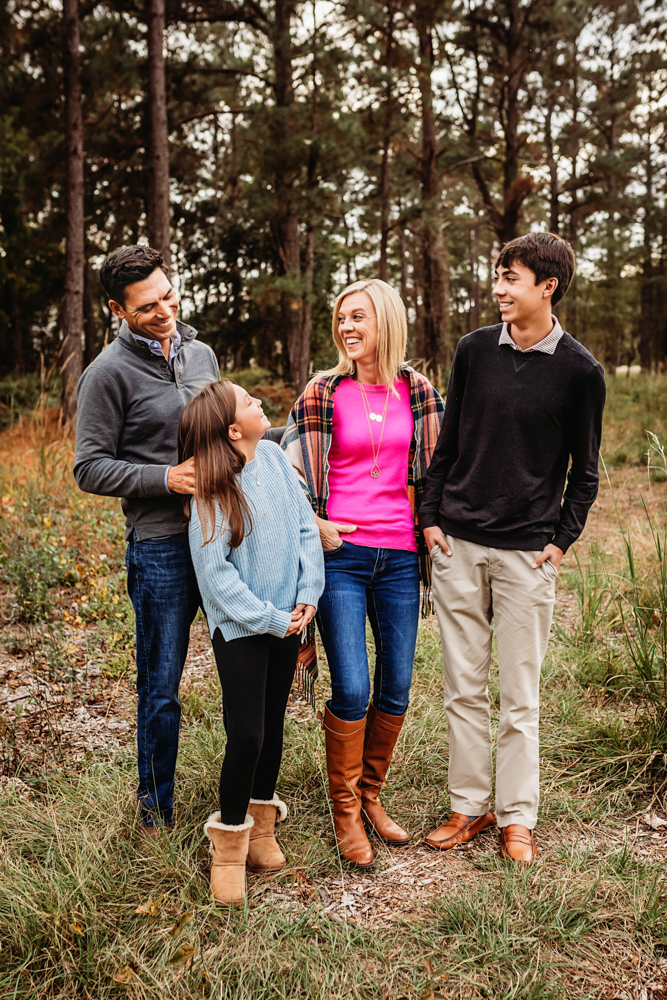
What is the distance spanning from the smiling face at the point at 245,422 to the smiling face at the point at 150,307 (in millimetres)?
356

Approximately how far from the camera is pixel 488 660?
266 centimetres

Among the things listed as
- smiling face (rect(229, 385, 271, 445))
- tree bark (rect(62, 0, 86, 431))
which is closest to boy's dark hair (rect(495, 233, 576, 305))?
smiling face (rect(229, 385, 271, 445))

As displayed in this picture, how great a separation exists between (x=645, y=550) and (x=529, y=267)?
316cm

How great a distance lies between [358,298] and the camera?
2.60 metres

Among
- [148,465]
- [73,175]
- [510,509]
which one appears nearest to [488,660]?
[510,509]

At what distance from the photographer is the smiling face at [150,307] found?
227 cm

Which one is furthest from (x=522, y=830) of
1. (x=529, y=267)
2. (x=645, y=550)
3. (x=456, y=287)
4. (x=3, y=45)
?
(x=456, y=287)

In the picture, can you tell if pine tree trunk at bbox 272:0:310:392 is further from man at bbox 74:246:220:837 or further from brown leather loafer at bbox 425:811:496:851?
brown leather loafer at bbox 425:811:496:851

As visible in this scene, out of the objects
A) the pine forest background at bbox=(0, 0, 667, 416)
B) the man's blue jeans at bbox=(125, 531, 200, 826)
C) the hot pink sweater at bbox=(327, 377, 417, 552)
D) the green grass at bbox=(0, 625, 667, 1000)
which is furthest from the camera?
the pine forest background at bbox=(0, 0, 667, 416)

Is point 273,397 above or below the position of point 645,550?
above

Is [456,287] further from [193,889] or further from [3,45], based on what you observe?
[193,889]

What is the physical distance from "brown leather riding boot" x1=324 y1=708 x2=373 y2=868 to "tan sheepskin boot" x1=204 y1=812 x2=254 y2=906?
0.40 m

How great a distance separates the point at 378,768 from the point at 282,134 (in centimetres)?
1197

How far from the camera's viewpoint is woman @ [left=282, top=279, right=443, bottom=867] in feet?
8.13
